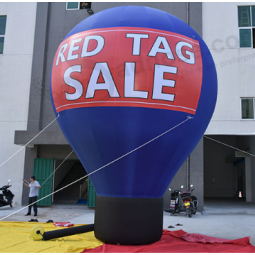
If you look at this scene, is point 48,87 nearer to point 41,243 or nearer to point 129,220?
point 41,243

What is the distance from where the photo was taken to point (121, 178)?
6098mm

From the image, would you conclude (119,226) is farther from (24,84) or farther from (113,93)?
(24,84)

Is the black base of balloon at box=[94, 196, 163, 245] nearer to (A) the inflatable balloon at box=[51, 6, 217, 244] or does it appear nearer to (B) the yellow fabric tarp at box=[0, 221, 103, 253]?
(A) the inflatable balloon at box=[51, 6, 217, 244]

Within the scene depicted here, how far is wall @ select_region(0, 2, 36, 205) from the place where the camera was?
14070 millimetres

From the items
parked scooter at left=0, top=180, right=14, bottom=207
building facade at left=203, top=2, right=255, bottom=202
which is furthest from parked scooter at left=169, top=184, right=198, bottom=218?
parked scooter at left=0, top=180, right=14, bottom=207

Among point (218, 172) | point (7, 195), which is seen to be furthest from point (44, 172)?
point (218, 172)

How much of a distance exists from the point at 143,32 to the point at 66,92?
1844 mm

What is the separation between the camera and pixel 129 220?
20.1 feet

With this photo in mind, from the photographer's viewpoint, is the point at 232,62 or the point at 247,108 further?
the point at 232,62

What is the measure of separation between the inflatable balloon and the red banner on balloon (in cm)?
2

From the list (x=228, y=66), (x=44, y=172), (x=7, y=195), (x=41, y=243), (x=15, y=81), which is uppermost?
(x=228, y=66)

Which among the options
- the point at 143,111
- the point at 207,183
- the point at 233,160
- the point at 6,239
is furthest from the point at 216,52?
the point at 207,183

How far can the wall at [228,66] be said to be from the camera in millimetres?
13180

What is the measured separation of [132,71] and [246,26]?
32.2 feet
